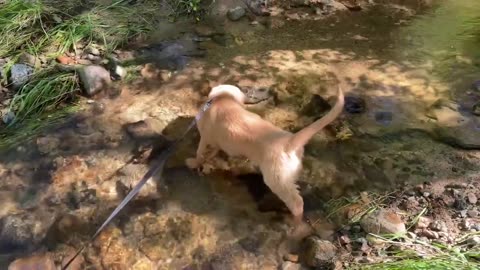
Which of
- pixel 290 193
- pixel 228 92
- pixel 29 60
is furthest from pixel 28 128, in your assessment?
pixel 290 193

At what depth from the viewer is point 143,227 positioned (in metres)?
3.06

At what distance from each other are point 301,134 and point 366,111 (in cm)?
127

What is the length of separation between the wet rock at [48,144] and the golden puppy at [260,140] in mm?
1033

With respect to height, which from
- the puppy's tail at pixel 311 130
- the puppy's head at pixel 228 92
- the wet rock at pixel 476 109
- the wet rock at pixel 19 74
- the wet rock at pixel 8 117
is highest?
the puppy's tail at pixel 311 130

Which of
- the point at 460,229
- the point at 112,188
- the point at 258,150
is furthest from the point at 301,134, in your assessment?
the point at 112,188

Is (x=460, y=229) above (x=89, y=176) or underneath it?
above

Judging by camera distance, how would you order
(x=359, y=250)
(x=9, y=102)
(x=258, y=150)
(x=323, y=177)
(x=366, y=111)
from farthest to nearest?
(x=9, y=102) → (x=366, y=111) → (x=323, y=177) → (x=258, y=150) → (x=359, y=250)

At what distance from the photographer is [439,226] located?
2883 millimetres

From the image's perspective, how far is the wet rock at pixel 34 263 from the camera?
283 cm

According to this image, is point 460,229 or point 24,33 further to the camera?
point 24,33

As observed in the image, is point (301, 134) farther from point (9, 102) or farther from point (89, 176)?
point (9, 102)

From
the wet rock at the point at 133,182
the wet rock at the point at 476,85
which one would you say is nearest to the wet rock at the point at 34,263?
the wet rock at the point at 133,182

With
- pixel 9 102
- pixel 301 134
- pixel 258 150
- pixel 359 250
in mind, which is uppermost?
pixel 301 134

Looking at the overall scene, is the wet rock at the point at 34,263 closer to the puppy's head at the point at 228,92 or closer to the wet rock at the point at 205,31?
the puppy's head at the point at 228,92
